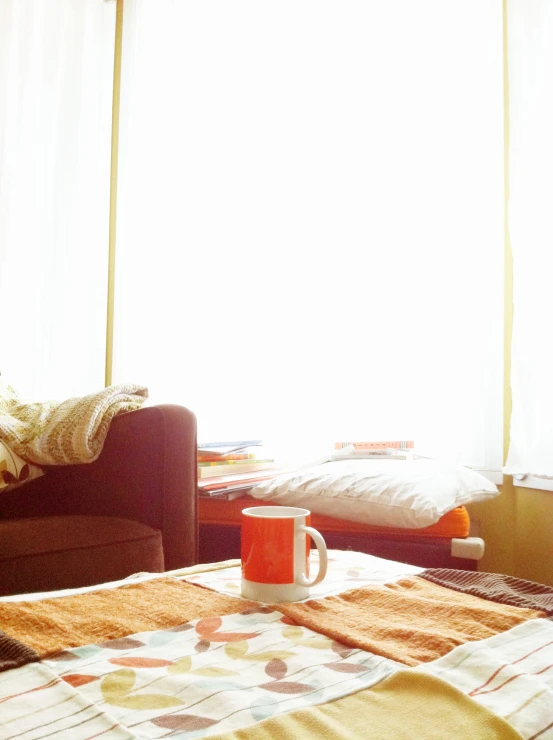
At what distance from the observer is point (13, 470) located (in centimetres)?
165

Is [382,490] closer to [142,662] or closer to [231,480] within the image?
[231,480]

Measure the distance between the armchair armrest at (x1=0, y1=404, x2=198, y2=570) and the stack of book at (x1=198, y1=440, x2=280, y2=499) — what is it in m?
0.28

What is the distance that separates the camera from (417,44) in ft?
7.79

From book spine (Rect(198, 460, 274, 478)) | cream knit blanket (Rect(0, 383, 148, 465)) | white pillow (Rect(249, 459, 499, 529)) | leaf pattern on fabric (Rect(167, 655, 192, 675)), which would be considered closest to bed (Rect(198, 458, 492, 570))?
white pillow (Rect(249, 459, 499, 529))

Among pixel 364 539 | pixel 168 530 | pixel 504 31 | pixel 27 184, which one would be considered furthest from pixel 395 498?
pixel 27 184

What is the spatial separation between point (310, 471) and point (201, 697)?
1.40 meters

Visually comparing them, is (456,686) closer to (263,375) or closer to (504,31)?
(263,375)

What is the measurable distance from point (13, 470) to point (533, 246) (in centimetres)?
152

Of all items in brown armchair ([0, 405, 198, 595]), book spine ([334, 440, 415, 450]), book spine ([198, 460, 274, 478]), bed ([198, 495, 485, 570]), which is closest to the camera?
brown armchair ([0, 405, 198, 595])

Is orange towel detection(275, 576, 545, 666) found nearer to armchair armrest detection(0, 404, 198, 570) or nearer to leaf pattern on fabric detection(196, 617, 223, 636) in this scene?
leaf pattern on fabric detection(196, 617, 223, 636)

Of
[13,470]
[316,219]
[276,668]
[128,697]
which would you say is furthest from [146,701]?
[316,219]

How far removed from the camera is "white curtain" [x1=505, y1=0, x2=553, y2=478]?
6.47 feet

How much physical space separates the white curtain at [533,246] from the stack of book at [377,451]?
302 millimetres

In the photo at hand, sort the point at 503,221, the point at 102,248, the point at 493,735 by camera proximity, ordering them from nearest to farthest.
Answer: the point at 493,735, the point at 503,221, the point at 102,248
